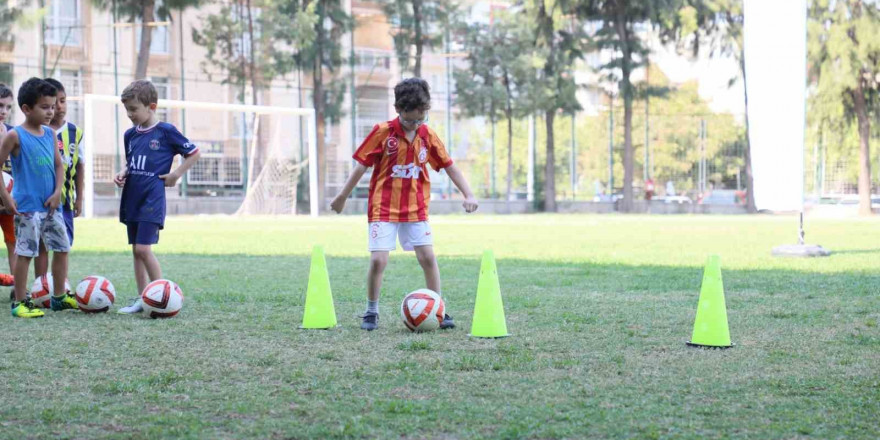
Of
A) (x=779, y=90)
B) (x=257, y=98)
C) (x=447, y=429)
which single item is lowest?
(x=447, y=429)

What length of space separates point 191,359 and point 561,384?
1914mm

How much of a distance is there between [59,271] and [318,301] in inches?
81.1

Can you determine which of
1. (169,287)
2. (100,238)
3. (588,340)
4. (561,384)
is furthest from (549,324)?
(100,238)

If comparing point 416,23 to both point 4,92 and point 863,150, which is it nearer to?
point 863,150

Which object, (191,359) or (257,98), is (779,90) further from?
(257,98)

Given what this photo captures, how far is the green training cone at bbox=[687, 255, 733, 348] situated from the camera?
556cm

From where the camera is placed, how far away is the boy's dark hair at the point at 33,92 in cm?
691

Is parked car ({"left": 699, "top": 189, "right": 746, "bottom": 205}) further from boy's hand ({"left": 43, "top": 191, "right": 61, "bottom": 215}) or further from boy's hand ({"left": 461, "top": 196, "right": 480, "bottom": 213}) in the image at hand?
boy's hand ({"left": 43, "top": 191, "right": 61, "bottom": 215})

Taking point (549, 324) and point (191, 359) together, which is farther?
point (549, 324)

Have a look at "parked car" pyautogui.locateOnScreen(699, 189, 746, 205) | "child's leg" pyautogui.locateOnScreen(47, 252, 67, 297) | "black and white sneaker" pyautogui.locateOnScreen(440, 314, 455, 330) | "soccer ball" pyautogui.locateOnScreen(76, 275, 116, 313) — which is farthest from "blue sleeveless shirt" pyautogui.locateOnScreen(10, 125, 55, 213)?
"parked car" pyautogui.locateOnScreen(699, 189, 746, 205)

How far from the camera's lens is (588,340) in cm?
586

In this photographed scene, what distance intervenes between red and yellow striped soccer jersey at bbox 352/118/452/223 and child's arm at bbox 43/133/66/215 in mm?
2252

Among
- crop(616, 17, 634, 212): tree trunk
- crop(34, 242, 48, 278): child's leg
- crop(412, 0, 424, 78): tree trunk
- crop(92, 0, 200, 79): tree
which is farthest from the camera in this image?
crop(616, 17, 634, 212): tree trunk

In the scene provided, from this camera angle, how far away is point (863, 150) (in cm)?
3859
